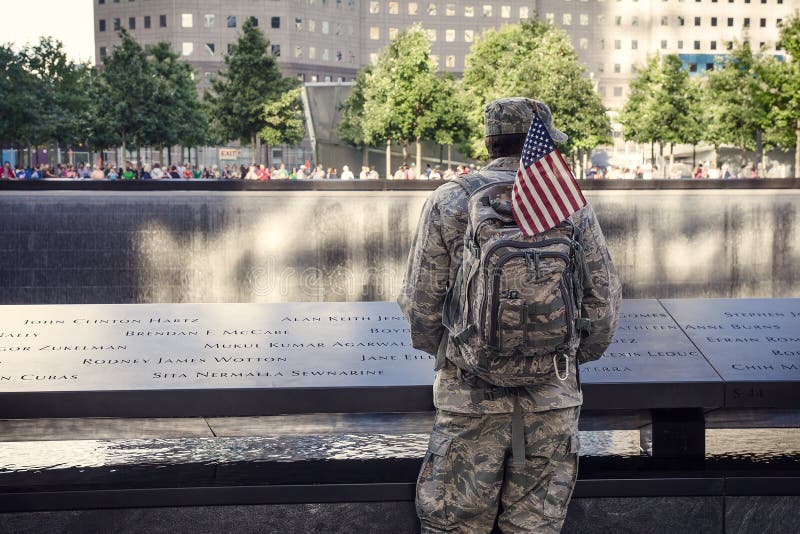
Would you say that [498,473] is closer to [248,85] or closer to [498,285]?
[498,285]

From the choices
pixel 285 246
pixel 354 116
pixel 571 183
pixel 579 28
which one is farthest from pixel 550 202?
pixel 579 28

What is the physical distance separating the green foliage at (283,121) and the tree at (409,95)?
10332mm

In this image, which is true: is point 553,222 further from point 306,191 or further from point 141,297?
point 306,191

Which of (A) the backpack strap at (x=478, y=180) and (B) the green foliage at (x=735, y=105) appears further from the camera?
(B) the green foliage at (x=735, y=105)

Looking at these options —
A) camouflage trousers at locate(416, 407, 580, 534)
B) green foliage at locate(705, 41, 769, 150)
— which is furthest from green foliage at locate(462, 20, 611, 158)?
camouflage trousers at locate(416, 407, 580, 534)

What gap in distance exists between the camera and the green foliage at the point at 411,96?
176ft

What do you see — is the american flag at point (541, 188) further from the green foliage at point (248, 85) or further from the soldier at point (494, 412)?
the green foliage at point (248, 85)

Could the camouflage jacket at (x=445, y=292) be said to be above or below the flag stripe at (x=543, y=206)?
below

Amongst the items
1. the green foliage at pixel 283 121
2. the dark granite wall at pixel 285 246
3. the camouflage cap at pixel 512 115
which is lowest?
the dark granite wall at pixel 285 246

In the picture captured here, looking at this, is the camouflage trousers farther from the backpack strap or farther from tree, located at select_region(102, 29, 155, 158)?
tree, located at select_region(102, 29, 155, 158)

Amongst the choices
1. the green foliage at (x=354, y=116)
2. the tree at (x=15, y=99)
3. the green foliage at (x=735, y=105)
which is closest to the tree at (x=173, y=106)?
the tree at (x=15, y=99)

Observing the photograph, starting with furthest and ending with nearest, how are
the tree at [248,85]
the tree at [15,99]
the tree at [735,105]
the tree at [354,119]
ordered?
the tree at [354,119], the tree at [248,85], the tree at [735,105], the tree at [15,99]

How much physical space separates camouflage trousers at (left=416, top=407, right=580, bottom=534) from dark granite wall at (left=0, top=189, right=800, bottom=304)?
15.0 meters

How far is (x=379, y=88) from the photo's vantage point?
180ft
